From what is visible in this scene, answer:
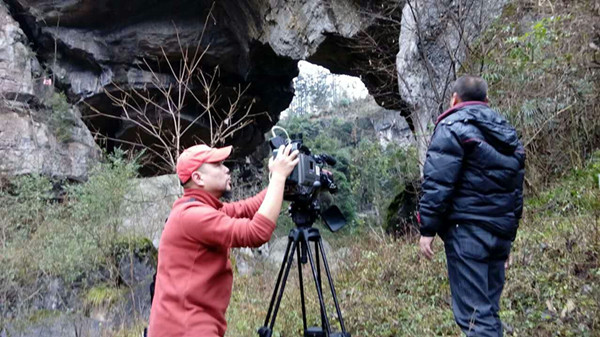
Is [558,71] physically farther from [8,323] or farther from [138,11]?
[138,11]

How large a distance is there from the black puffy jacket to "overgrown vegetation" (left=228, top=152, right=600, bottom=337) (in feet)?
3.46

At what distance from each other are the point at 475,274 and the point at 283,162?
1.04 m

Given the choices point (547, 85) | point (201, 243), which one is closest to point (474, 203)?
point (201, 243)

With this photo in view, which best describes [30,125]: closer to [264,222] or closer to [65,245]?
[65,245]

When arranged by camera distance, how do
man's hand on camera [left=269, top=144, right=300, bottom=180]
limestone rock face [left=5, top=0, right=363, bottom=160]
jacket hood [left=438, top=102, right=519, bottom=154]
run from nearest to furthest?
man's hand on camera [left=269, top=144, right=300, bottom=180] < jacket hood [left=438, top=102, right=519, bottom=154] < limestone rock face [left=5, top=0, right=363, bottom=160]

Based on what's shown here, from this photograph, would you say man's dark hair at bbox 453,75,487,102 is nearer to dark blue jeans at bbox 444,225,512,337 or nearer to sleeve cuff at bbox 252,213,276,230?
dark blue jeans at bbox 444,225,512,337

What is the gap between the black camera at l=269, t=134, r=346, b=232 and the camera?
1900 millimetres

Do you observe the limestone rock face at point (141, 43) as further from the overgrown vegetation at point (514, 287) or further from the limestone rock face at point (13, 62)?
the overgrown vegetation at point (514, 287)

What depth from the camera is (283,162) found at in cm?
173

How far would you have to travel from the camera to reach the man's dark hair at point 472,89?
2.24 meters

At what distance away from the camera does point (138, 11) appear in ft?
38.9

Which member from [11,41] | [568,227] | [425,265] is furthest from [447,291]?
[11,41]

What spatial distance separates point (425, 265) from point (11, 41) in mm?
11340

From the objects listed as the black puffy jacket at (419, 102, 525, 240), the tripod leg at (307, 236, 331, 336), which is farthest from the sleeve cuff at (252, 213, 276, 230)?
the black puffy jacket at (419, 102, 525, 240)
